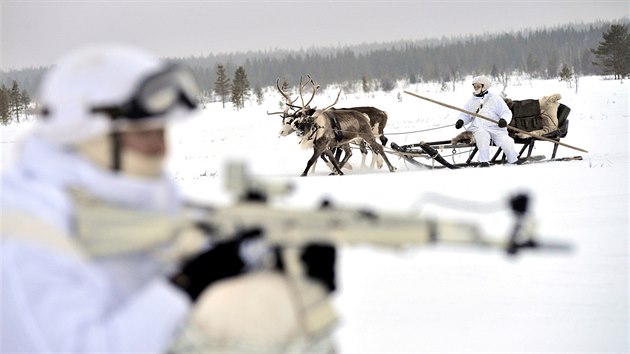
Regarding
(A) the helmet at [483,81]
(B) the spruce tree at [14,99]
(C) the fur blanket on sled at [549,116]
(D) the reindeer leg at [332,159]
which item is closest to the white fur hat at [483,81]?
(A) the helmet at [483,81]

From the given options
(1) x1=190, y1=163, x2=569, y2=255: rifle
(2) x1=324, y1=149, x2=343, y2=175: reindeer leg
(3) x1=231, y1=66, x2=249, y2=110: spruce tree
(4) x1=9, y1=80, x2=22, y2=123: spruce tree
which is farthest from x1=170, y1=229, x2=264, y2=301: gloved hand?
(3) x1=231, y1=66, x2=249, y2=110: spruce tree

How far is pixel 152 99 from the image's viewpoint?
117cm

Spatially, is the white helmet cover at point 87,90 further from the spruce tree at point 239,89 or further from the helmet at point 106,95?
the spruce tree at point 239,89

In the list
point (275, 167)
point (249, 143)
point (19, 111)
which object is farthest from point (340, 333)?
point (249, 143)

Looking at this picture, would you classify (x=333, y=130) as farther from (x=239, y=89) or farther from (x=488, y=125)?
(x=239, y=89)

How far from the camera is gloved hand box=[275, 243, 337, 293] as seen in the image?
119 centimetres

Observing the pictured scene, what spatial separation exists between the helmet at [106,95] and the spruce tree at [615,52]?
3081 centimetres

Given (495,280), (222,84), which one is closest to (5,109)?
(222,84)

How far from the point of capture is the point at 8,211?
1.17m

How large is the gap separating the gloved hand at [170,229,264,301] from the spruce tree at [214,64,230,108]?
25.5 metres

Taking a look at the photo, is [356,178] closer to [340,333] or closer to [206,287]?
[340,333]

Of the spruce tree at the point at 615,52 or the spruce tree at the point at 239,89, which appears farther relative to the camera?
the spruce tree at the point at 615,52

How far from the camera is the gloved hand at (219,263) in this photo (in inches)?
46.8

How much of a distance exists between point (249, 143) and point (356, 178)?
1021 centimetres
